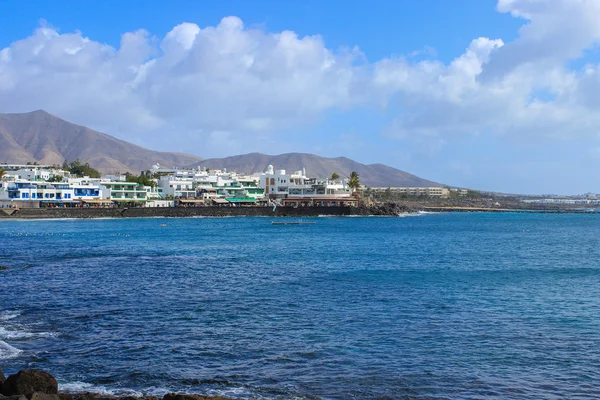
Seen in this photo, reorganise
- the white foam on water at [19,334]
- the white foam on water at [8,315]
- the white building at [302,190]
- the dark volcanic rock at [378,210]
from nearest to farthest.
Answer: the white foam on water at [19,334] < the white foam on water at [8,315] < the dark volcanic rock at [378,210] < the white building at [302,190]

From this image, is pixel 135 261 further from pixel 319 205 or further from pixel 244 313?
pixel 319 205

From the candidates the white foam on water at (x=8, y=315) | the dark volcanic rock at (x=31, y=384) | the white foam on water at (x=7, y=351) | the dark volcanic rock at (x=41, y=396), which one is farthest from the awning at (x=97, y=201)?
the dark volcanic rock at (x=41, y=396)

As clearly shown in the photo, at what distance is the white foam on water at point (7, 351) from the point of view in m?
14.7

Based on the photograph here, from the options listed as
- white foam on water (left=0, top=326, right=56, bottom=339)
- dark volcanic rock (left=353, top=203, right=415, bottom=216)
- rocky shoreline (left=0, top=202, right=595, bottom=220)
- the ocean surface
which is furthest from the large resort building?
white foam on water (left=0, top=326, right=56, bottom=339)

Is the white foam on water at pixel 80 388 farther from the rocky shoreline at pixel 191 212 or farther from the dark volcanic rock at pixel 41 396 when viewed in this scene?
the rocky shoreline at pixel 191 212

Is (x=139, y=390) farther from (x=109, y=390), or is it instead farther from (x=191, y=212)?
(x=191, y=212)

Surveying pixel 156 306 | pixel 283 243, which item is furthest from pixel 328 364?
pixel 283 243

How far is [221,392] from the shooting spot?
12281 millimetres

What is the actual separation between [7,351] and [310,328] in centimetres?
821

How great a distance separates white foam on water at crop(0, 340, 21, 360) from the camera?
1468cm

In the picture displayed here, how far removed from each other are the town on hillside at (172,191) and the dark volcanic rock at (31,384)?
9607 centimetres

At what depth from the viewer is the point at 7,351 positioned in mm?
15062

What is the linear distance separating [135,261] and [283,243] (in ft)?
54.6

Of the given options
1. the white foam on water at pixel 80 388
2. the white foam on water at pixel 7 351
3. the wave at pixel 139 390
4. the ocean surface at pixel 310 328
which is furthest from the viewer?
the white foam on water at pixel 7 351
